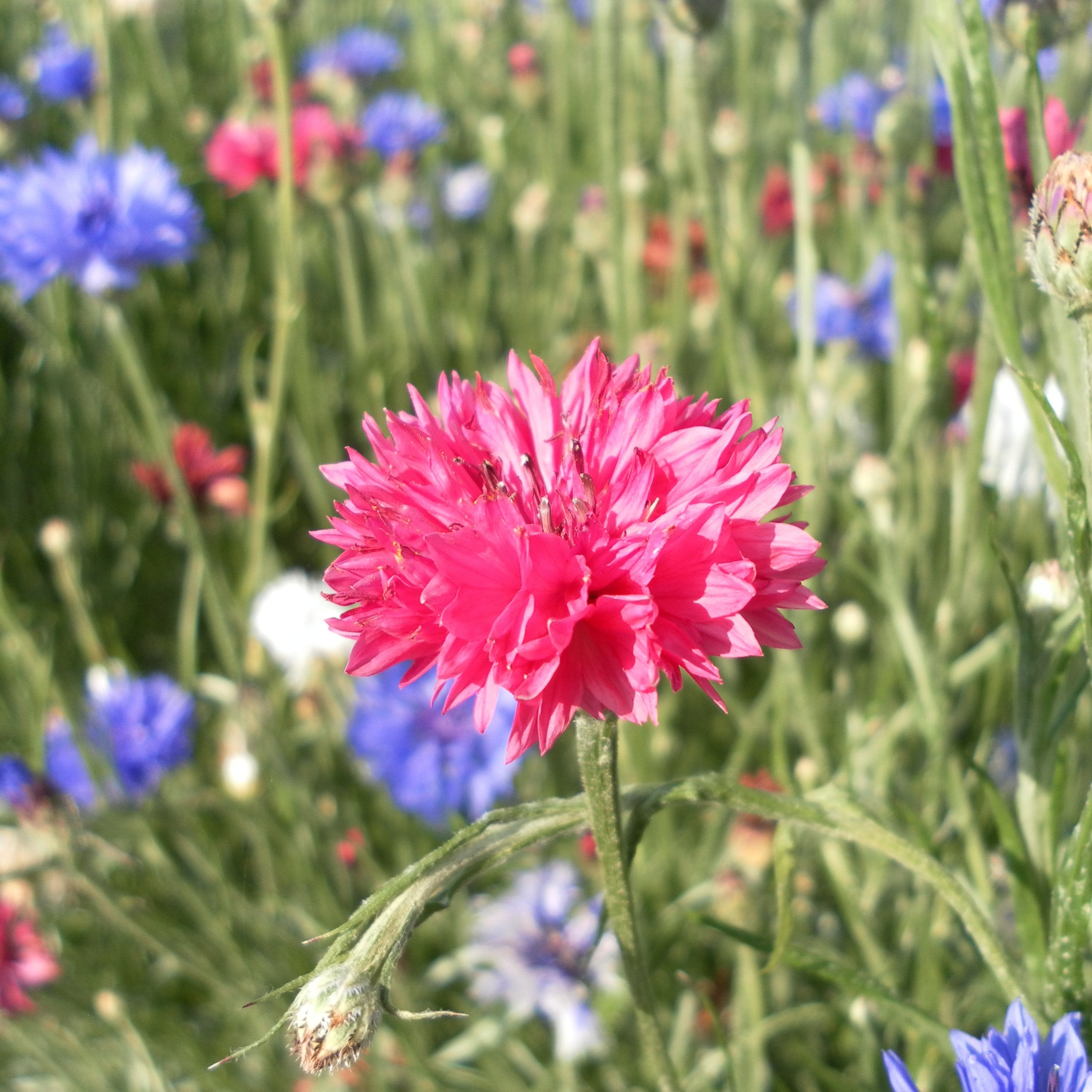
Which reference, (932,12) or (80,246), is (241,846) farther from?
(932,12)

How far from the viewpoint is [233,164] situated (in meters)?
1.31

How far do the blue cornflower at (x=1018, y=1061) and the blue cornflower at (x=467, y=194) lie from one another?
4.82 ft

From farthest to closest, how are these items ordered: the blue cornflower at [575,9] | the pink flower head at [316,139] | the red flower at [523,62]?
the blue cornflower at [575,9] < the red flower at [523,62] < the pink flower head at [316,139]

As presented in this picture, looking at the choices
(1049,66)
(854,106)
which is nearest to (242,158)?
(854,106)

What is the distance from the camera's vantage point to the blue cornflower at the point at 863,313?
4.00 ft

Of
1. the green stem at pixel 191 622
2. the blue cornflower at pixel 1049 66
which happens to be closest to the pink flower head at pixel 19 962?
the green stem at pixel 191 622

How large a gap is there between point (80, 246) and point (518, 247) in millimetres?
885

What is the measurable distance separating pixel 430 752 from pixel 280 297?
1.50 feet

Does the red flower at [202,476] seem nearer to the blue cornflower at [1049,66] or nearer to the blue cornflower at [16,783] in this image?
the blue cornflower at [16,783]

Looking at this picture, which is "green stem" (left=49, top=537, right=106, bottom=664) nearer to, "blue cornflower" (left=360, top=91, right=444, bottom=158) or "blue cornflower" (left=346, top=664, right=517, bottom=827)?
"blue cornflower" (left=346, top=664, right=517, bottom=827)

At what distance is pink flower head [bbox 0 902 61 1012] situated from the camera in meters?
0.90

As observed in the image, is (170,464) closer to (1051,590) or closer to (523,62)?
(1051,590)

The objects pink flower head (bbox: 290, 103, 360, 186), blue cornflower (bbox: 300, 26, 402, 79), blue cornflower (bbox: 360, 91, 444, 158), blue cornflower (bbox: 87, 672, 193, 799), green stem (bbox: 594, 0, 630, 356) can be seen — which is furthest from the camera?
blue cornflower (bbox: 300, 26, 402, 79)

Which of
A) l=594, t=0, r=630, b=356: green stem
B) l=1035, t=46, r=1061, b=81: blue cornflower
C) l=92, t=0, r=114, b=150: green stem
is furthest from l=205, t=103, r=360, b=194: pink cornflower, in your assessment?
l=1035, t=46, r=1061, b=81: blue cornflower
